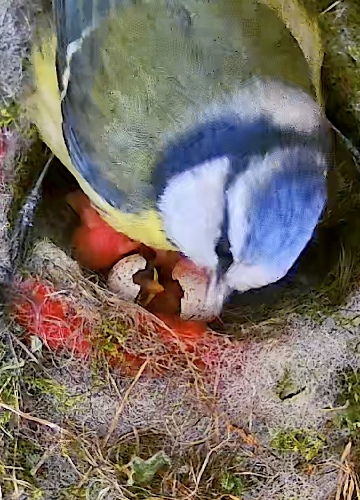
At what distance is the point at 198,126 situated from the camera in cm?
149

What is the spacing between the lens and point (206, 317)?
1826 millimetres

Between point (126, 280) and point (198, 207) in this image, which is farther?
point (126, 280)

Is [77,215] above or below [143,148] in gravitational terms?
below

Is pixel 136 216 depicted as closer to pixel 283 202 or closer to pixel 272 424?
pixel 283 202

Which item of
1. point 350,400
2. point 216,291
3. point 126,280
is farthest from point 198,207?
point 350,400

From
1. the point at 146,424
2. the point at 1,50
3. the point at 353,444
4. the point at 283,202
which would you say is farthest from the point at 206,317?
the point at 1,50

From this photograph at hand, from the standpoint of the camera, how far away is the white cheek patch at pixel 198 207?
4.70 feet

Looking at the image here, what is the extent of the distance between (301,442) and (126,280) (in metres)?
0.44

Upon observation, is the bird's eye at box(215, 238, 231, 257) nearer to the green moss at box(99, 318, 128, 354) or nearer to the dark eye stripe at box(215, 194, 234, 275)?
the dark eye stripe at box(215, 194, 234, 275)

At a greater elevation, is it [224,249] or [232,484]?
[224,249]

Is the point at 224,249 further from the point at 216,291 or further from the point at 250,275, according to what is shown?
the point at 216,291

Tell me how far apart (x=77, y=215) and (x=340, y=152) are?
523mm

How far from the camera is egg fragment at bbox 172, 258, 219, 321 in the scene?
5.83 feet

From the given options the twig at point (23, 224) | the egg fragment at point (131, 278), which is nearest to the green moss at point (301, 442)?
the egg fragment at point (131, 278)
